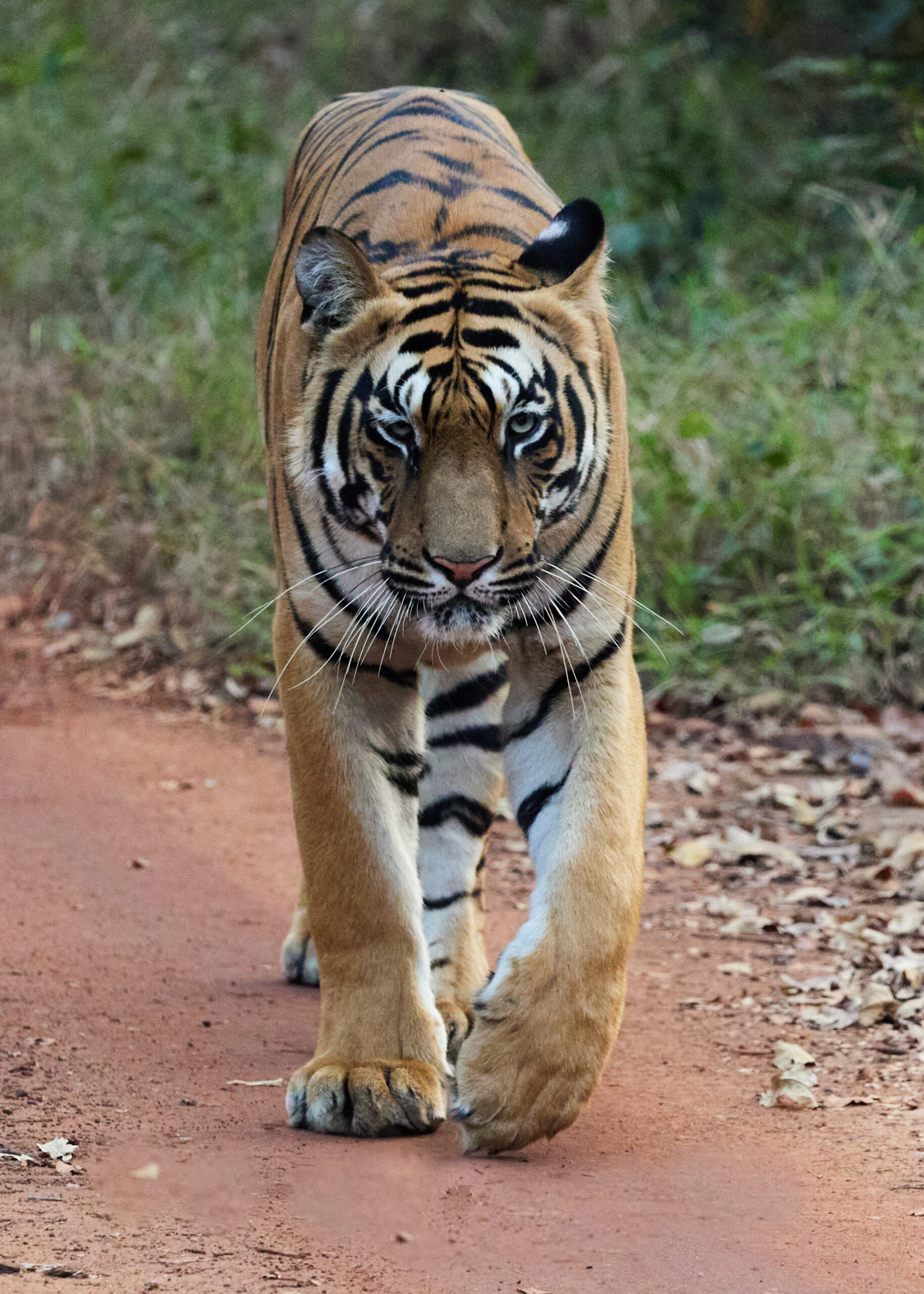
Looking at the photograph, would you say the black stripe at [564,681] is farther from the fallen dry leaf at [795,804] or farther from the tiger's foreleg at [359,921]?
the fallen dry leaf at [795,804]

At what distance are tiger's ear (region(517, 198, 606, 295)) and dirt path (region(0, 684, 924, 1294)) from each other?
148 centimetres

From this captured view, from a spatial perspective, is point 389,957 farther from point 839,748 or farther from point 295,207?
point 839,748

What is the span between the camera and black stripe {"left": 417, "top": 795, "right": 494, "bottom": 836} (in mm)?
3354

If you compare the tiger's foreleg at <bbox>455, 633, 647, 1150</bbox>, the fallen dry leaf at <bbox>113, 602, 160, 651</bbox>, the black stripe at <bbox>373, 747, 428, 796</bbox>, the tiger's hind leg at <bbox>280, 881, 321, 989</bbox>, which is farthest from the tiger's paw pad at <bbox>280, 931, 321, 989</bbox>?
the fallen dry leaf at <bbox>113, 602, 160, 651</bbox>

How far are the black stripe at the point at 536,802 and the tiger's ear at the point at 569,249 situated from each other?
87cm

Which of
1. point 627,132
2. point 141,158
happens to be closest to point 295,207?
point 141,158

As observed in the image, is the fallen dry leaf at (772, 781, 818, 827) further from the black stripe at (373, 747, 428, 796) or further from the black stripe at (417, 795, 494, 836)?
the black stripe at (373, 747, 428, 796)

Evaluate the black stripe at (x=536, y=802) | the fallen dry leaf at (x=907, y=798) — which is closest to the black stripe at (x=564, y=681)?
the black stripe at (x=536, y=802)

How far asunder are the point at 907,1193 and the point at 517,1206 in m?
0.60

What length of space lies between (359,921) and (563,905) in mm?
→ 357

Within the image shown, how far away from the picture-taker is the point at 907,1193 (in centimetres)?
235

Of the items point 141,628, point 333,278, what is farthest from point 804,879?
point 141,628

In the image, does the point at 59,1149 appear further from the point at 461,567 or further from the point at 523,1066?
the point at 461,567

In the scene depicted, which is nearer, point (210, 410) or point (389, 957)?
point (389, 957)
